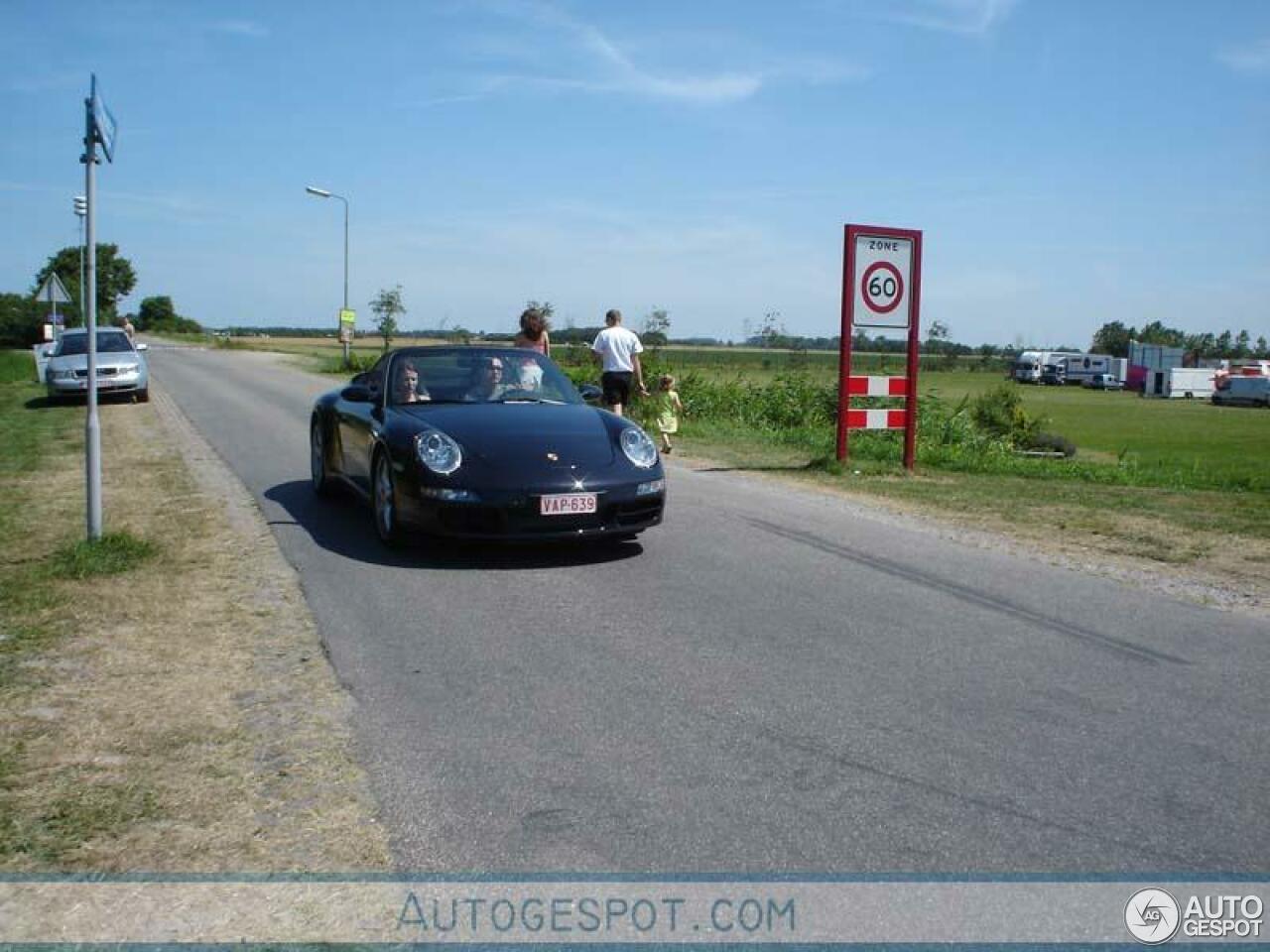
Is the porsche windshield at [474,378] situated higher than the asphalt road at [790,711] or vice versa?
the porsche windshield at [474,378]

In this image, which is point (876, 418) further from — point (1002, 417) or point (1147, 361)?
point (1147, 361)

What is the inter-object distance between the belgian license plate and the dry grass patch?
152 cm

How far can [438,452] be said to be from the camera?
729cm

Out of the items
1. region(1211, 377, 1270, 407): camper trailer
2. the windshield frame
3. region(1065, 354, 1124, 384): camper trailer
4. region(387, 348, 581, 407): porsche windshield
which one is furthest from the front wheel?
region(1065, 354, 1124, 384): camper trailer

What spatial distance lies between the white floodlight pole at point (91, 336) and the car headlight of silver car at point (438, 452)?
1956 mm

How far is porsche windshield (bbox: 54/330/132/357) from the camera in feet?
75.6

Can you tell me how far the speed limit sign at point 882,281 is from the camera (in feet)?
42.1

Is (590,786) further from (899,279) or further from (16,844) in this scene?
(899,279)

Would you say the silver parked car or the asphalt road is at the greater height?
the silver parked car

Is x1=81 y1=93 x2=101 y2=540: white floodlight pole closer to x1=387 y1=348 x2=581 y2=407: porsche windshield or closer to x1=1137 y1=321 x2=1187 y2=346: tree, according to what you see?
x1=387 y1=348 x2=581 y2=407: porsche windshield

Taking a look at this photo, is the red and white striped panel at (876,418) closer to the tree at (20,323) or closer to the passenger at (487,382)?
the passenger at (487,382)

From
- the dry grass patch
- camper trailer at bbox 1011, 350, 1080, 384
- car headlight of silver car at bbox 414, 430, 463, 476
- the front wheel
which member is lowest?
the dry grass patch

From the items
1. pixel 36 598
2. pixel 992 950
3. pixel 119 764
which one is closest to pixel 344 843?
pixel 119 764

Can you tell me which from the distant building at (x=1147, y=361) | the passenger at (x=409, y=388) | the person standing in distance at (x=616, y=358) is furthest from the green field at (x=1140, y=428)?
the distant building at (x=1147, y=361)
